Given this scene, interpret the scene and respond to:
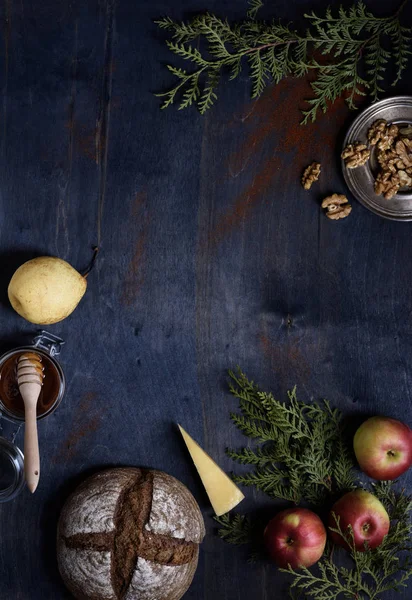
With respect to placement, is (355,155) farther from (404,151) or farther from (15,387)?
(15,387)

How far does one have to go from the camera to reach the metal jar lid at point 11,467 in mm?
1636

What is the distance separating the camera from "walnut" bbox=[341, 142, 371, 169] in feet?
5.55

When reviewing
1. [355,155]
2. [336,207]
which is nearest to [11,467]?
[336,207]

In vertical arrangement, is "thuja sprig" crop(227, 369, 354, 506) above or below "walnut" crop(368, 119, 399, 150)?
below

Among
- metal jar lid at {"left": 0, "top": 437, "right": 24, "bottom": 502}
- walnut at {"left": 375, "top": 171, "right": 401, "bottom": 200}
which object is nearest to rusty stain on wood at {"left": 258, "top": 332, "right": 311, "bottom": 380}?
walnut at {"left": 375, "top": 171, "right": 401, "bottom": 200}

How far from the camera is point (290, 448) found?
1.72m

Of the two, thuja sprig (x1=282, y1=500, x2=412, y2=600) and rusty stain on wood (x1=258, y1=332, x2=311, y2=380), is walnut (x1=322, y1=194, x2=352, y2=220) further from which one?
thuja sprig (x1=282, y1=500, x2=412, y2=600)

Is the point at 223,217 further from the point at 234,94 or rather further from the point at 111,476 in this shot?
the point at 111,476

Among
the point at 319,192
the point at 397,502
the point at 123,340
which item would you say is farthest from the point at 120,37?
the point at 397,502

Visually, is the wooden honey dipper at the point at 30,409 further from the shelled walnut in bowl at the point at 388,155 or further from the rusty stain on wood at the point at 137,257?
the shelled walnut in bowl at the point at 388,155

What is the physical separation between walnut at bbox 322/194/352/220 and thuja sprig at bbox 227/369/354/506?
468 millimetres

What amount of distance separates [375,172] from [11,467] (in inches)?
46.9

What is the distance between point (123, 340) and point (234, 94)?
71cm

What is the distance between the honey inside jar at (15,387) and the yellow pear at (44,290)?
0.11 meters
